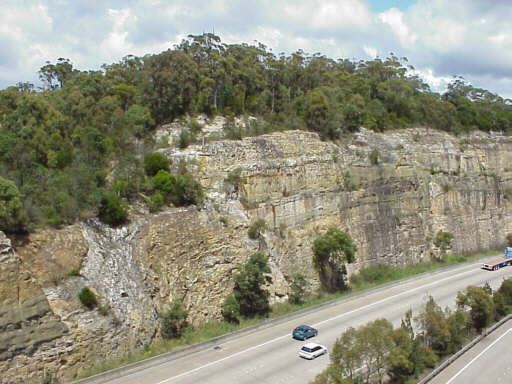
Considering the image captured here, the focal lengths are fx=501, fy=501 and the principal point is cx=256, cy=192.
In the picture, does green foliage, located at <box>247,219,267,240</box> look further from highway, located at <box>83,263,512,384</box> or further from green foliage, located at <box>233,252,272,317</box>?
highway, located at <box>83,263,512,384</box>

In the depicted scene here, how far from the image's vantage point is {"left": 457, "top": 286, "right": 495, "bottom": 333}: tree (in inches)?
1264

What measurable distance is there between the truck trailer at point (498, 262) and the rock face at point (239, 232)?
13.2 ft

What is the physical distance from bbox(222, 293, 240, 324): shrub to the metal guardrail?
39.1ft

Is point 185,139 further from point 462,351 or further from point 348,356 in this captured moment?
point 462,351

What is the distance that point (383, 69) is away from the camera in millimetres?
68250

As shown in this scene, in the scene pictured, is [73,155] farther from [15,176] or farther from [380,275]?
Result: [380,275]

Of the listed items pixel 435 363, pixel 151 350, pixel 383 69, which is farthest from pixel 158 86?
pixel 383 69

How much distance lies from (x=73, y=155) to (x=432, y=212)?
37.9m

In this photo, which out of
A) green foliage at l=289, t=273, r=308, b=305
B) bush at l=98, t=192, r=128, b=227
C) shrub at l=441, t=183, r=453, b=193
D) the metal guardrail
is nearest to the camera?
the metal guardrail

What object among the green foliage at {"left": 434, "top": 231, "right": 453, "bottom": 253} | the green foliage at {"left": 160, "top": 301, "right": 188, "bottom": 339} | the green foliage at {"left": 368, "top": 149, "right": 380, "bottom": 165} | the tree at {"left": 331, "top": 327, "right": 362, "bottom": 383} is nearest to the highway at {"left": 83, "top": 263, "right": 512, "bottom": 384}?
the green foliage at {"left": 160, "top": 301, "right": 188, "bottom": 339}

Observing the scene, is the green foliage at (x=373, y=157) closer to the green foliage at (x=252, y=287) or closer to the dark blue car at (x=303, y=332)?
the green foliage at (x=252, y=287)

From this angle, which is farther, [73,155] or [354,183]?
[354,183]

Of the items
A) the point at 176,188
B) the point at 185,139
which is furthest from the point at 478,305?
the point at 185,139

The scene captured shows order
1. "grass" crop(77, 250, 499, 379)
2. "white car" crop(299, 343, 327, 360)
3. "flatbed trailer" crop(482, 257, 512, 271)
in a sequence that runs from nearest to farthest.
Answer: "grass" crop(77, 250, 499, 379) < "white car" crop(299, 343, 327, 360) < "flatbed trailer" crop(482, 257, 512, 271)
